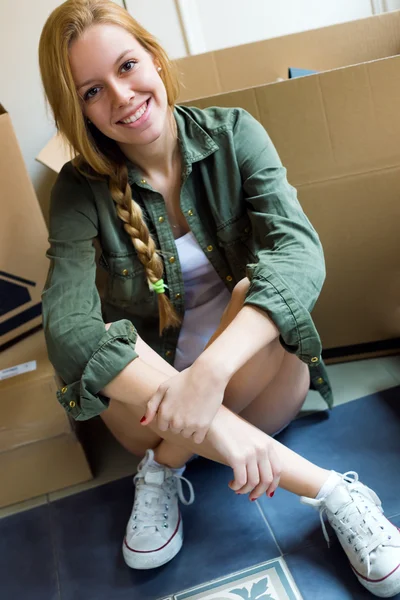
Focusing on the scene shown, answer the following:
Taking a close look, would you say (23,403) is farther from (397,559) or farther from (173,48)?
(173,48)

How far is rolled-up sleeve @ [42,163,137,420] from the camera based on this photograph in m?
0.79

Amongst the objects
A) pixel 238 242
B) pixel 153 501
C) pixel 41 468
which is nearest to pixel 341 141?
pixel 238 242

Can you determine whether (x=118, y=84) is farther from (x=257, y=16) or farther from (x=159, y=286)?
(x=257, y=16)

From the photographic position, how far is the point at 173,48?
4.61ft

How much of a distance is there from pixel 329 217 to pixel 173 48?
2.16 feet

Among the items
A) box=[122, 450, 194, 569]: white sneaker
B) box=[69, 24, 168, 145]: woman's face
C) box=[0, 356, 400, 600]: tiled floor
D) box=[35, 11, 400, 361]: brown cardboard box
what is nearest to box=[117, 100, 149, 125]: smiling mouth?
box=[69, 24, 168, 145]: woman's face

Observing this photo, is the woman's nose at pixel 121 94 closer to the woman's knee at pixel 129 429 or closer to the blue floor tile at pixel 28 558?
the woman's knee at pixel 129 429

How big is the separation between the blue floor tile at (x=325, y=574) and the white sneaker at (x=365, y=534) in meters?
0.02

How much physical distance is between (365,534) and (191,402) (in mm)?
326

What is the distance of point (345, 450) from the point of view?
40.4 inches

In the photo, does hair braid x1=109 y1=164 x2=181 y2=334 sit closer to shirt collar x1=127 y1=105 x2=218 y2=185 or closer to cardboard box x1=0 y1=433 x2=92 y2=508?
shirt collar x1=127 y1=105 x2=218 y2=185

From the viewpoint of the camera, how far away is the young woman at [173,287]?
764 millimetres

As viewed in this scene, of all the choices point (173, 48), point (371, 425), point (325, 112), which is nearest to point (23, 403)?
point (371, 425)

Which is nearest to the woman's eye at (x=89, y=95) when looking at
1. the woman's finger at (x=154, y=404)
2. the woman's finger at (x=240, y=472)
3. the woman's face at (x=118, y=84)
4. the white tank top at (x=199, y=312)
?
the woman's face at (x=118, y=84)
